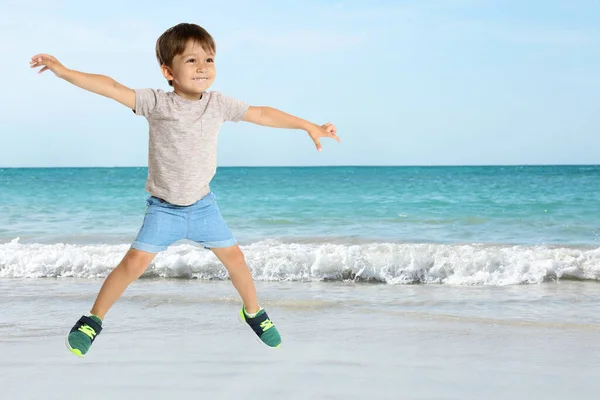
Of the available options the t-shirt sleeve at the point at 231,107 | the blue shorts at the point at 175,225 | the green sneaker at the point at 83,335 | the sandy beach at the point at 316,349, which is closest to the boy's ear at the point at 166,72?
the t-shirt sleeve at the point at 231,107

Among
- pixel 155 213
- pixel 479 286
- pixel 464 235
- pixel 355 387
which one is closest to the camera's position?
pixel 155 213

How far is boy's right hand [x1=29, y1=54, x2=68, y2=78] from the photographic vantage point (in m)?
3.65

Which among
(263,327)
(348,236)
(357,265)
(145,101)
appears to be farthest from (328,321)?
(348,236)

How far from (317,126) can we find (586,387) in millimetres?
2156

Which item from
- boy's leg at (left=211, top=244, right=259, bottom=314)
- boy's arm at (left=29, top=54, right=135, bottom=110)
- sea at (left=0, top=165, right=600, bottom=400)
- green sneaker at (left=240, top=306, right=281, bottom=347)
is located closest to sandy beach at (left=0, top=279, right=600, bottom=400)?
sea at (left=0, top=165, right=600, bottom=400)

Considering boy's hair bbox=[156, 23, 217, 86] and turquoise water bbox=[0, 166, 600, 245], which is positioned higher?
boy's hair bbox=[156, 23, 217, 86]

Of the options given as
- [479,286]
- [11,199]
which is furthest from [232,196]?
[479,286]

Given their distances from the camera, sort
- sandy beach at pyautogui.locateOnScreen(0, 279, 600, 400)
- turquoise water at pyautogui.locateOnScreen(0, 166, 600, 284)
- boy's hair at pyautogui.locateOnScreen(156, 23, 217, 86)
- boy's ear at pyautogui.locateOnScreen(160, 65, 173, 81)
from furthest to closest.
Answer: turquoise water at pyautogui.locateOnScreen(0, 166, 600, 284), sandy beach at pyautogui.locateOnScreen(0, 279, 600, 400), boy's ear at pyautogui.locateOnScreen(160, 65, 173, 81), boy's hair at pyautogui.locateOnScreen(156, 23, 217, 86)

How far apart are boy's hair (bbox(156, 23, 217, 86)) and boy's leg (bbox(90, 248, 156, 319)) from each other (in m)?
1.01

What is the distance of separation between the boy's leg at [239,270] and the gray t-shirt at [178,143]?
338 mm

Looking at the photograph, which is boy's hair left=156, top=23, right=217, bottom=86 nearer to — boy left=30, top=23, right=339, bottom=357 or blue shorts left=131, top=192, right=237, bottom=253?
boy left=30, top=23, right=339, bottom=357

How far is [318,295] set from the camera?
8016 millimetres

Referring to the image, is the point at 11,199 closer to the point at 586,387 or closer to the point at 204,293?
the point at 204,293

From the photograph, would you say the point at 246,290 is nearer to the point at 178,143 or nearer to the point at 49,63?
the point at 178,143
